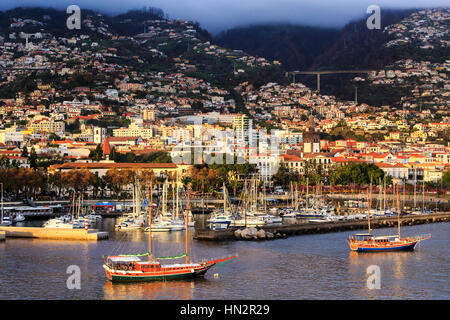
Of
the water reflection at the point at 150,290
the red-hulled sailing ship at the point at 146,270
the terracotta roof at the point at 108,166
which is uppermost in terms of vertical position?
the terracotta roof at the point at 108,166

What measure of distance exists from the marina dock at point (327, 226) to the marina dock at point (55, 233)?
211 inches

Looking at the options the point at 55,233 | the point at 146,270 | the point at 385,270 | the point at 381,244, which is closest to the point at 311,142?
the point at 55,233

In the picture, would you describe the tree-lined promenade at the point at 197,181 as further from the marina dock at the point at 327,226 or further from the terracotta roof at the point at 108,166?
the marina dock at the point at 327,226

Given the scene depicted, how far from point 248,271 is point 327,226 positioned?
57.2 ft

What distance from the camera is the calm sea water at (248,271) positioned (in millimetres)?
31578

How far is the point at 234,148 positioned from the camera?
99250mm

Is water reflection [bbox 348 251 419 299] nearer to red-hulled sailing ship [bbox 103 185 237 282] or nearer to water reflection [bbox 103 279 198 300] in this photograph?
water reflection [bbox 103 279 198 300]

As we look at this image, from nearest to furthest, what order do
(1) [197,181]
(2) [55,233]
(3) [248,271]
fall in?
1. (3) [248,271]
2. (2) [55,233]
3. (1) [197,181]

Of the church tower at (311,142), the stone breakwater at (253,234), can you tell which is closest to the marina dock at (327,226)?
the stone breakwater at (253,234)

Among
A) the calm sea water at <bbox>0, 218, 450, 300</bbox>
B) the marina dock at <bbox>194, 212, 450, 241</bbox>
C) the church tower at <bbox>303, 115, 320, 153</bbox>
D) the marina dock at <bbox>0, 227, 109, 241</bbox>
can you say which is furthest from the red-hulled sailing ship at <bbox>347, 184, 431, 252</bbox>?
the church tower at <bbox>303, 115, 320, 153</bbox>

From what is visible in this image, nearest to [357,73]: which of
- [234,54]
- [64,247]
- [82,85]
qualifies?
[234,54]

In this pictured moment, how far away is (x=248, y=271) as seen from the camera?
118 ft

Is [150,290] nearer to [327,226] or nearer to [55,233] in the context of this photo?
[55,233]
